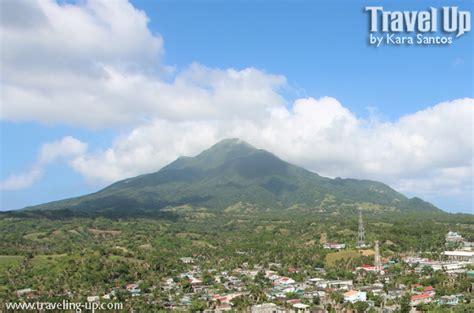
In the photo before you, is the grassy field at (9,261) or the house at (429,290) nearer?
the house at (429,290)

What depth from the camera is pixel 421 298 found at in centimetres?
5109

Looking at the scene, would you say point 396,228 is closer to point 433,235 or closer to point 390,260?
point 433,235

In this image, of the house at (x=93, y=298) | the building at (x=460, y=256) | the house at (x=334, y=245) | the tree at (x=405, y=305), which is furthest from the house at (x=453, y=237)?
the house at (x=93, y=298)

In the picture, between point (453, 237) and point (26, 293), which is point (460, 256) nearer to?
point (453, 237)

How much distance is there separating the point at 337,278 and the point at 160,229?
196 feet

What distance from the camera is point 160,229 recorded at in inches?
4596

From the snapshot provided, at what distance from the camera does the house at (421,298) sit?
1952 inches

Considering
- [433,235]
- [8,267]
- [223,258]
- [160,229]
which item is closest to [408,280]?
[223,258]

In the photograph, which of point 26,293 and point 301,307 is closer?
point 301,307

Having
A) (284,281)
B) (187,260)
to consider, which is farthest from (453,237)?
(187,260)

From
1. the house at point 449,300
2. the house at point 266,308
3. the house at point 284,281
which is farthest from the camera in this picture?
the house at point 284,281

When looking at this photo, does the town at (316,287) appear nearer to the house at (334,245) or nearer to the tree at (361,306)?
the tree at (361,306)

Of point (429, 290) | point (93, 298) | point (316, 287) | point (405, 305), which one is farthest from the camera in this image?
point (316, 287)

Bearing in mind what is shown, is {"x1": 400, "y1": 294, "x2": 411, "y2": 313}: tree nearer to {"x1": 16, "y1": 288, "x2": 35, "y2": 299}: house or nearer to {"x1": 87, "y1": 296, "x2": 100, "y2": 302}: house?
{"x1": 87, "y1": 296, "x2": 100, "y2": 302}: house
